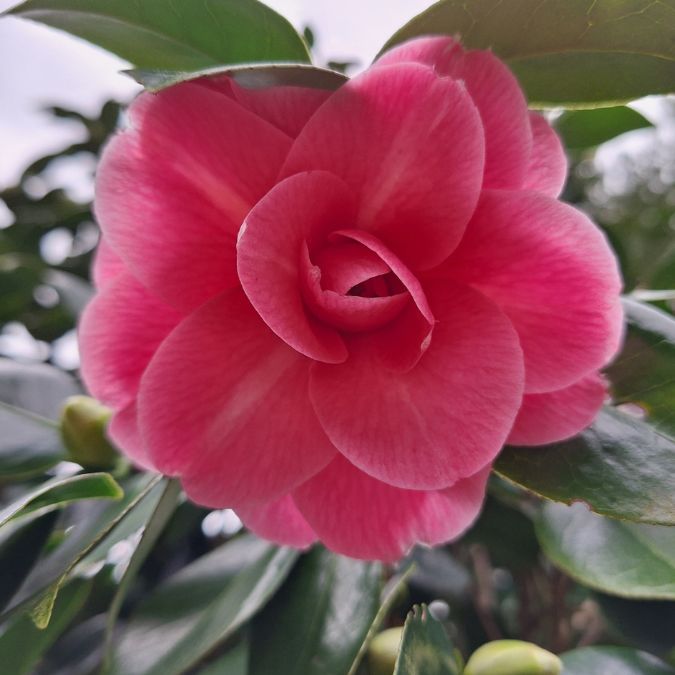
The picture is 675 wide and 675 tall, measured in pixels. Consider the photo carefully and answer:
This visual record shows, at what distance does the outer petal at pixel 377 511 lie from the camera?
0.48 meters

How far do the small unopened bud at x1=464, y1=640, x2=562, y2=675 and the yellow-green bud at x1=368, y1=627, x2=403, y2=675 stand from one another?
66 mm

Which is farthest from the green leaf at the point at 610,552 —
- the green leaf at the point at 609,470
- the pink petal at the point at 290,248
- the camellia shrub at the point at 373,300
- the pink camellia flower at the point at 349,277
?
the pink petal at the point at 290,248

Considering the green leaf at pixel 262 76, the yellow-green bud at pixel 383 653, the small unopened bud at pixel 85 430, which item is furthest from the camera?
the small unopened bud at pixel 85 430

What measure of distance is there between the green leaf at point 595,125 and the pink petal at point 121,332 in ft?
1.89

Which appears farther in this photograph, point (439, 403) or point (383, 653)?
point (383, 653)

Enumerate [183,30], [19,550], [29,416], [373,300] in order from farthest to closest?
[29,416]
[19,550]
[183,30]
[373,300]

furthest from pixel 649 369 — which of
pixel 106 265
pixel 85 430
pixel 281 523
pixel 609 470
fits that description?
pixel 85 430

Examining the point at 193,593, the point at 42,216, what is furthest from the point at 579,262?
the point at 42,216

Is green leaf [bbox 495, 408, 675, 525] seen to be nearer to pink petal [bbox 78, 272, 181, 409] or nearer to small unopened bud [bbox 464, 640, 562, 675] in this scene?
small unopened bud [bbox 464, 640, 562, 675]

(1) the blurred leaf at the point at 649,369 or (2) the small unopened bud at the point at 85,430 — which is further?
(2) the small unopened bud at the point at 85,430

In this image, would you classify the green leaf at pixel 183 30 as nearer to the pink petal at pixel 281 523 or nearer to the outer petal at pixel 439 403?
the outer petal at pixel 439 403

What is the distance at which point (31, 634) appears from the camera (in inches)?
24.2

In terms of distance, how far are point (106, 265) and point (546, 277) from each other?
12.6 inches

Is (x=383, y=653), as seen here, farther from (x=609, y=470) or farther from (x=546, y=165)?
(x=546, y=165)
